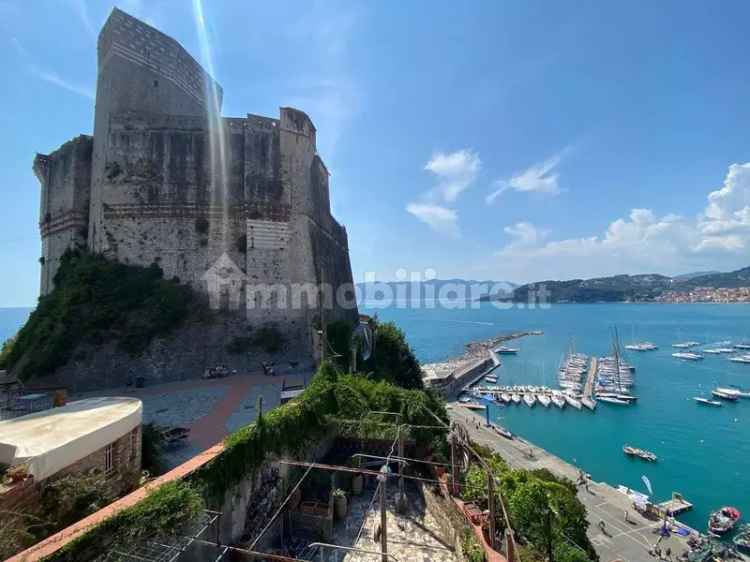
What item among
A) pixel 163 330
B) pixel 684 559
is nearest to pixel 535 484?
pixel 163 330

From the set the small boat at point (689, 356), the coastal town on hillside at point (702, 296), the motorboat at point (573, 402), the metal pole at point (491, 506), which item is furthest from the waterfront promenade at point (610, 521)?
the coastal town on hillside at point (702, 296)

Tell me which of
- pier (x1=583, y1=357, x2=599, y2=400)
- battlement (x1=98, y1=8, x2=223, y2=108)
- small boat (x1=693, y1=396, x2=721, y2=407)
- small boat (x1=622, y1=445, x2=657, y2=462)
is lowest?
small boat (x1=622, y1=445, x2=657, y2=462)

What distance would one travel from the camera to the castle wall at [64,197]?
1820 centimetres

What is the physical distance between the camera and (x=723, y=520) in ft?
70.2

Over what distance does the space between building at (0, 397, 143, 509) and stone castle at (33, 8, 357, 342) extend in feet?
32.4

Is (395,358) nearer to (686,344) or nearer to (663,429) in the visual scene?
(663,429)

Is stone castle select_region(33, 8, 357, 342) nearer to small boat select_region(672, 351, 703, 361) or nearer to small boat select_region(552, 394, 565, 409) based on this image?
small boat select_region(552, 394, 565, 409)

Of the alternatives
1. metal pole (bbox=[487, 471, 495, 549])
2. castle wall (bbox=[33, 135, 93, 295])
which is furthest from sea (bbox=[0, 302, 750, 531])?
castle wall (bbox=[33, 135, 93, 295])

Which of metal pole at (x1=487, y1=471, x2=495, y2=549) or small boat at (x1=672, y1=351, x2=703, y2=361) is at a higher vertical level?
metal pole at (x1=487, y1=471, x2=495, y2=549)

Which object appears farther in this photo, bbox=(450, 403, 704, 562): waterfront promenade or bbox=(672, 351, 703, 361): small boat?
bbox=(672, 351, 703, 361): small boat

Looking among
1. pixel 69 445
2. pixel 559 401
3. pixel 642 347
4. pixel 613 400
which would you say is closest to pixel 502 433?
pixel 559 401

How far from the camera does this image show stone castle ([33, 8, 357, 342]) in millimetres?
16172

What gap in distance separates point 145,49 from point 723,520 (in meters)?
38.6

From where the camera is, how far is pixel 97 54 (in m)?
18.2
